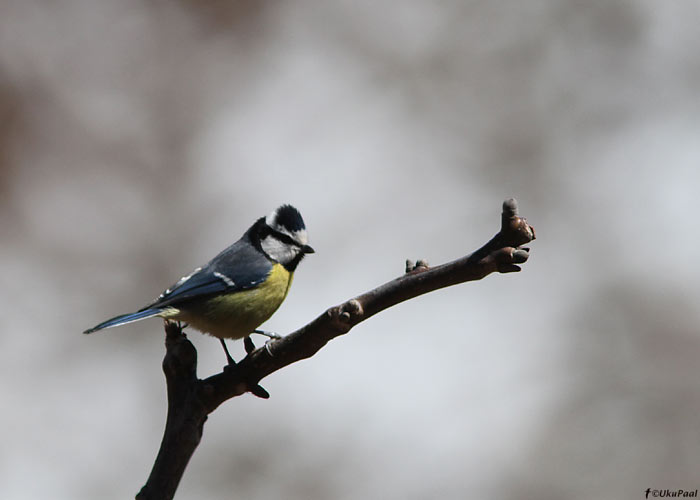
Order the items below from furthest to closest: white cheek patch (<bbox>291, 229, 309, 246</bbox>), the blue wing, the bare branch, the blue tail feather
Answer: white cheek patch (<bbox>291, 229, 309, 246</bbox>), the blue wing, the blue tail feather, the bare branch

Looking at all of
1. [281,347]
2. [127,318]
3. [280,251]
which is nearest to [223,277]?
[280,251]

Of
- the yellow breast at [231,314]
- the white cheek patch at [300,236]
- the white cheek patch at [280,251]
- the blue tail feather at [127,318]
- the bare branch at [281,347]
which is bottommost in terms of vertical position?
the bare branch at [281,347]

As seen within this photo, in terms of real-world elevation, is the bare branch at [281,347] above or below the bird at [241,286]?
below

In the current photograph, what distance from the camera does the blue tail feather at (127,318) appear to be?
1289 mm

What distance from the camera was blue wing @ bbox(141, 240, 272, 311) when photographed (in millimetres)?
1551

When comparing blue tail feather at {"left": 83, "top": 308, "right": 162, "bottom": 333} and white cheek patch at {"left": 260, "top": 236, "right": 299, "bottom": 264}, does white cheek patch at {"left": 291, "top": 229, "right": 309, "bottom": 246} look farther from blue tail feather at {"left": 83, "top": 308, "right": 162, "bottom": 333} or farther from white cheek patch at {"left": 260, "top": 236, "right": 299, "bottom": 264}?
blue tail feather at {"left": 83, "top": 308, "right": 162, "bottom": 333}

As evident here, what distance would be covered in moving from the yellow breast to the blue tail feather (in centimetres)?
8

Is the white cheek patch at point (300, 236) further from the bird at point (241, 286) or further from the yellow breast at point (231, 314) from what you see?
the yellow breast at point (231, 314)

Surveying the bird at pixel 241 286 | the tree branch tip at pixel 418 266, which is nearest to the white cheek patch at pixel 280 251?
the bird at pixel 241 286

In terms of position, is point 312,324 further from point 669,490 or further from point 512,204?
point 669,490

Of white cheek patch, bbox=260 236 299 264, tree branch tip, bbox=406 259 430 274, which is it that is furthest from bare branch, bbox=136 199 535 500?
white cheek patch, bbox=260 236 299 264

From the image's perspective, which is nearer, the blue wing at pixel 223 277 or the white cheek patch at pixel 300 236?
the blue wing at pixel 223 277

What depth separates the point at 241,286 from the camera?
5.34 feet

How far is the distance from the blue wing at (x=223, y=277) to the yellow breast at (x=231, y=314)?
0.02 m
